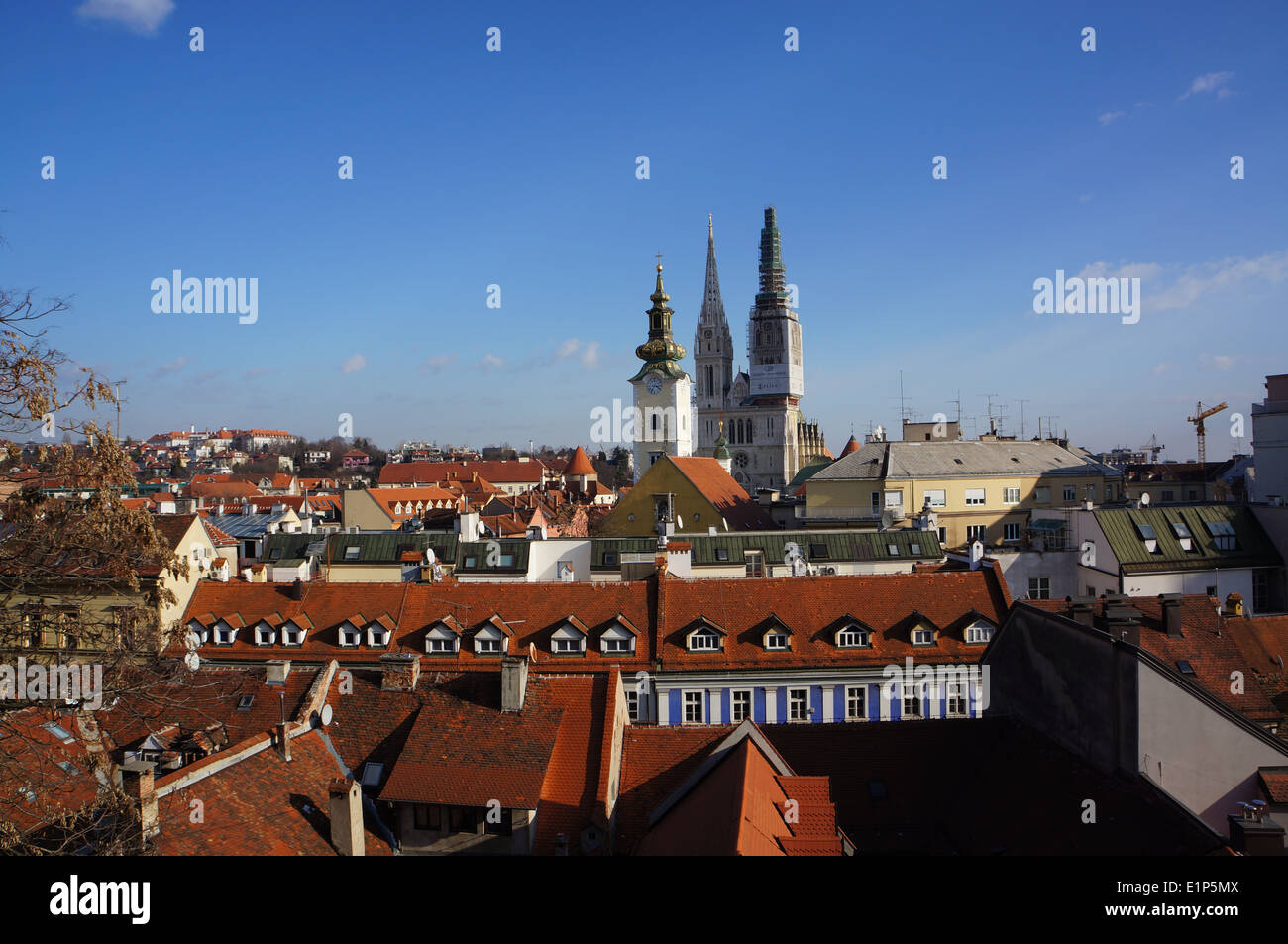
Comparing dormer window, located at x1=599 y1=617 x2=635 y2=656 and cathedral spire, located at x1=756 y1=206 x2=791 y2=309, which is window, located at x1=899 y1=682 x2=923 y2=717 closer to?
dormer window, located at x1=599 y1=617 x2=635 y2=656

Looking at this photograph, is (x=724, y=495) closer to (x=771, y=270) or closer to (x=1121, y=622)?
(x=1121, y=622)

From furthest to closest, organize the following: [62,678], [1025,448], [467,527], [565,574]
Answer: [1025,448]
[467,527]
[565,574]
[62,678]

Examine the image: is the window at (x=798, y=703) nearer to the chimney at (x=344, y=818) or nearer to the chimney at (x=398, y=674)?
the chimney at (x=398, y=674)

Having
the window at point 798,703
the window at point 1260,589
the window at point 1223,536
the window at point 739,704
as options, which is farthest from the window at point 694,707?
the window at point 1260,589

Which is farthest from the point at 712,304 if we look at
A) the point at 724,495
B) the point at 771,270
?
the point at 724,495
